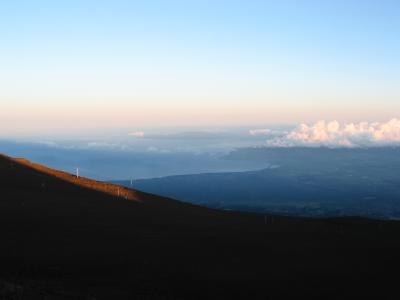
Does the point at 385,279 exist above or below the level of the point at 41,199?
below

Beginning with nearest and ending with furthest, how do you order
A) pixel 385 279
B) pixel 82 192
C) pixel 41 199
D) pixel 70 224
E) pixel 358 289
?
pixel 358 289 → pixel 385 279 → pixel 70 224 → pixel 41 199 → pixel 82 192

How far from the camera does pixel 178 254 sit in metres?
36.8

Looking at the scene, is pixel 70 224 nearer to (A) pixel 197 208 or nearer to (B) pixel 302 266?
(B) pixel 302 266

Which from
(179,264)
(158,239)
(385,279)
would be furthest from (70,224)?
(385,279)

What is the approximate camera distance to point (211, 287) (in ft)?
96.1

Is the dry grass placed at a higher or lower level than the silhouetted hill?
higher

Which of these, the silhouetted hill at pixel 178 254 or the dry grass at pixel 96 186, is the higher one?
the dry grass at pixel 96 186

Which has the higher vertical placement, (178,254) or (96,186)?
(96,186)

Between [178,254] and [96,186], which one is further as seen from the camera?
[96,186]

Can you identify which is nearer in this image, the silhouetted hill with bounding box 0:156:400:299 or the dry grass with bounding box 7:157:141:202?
the silhouetted hill with bounding box 0:156:400:299

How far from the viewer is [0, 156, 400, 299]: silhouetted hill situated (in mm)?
28188

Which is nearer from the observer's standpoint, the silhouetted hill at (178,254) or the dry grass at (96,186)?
the silhouetted hill at (178,254)

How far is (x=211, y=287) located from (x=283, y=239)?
57.9 ft

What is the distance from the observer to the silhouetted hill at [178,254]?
92.5 ft
